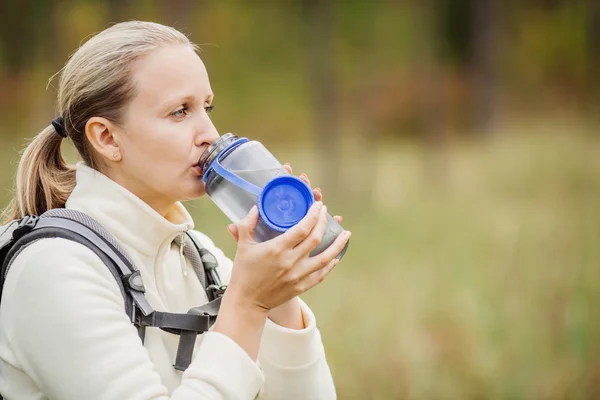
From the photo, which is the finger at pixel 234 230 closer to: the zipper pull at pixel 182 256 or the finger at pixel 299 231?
the finger at pixel 299 231

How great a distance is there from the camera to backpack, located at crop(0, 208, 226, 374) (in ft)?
4.80

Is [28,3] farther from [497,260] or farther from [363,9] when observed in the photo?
[497,260]

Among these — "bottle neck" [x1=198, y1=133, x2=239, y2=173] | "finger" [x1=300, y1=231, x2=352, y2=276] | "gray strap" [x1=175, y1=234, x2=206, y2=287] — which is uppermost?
"bottle neck" [x1=198, y1=133, x2=239, y2=173]

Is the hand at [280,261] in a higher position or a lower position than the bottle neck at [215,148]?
lower

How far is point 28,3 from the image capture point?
49.3 ft

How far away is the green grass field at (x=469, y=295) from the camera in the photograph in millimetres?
3703

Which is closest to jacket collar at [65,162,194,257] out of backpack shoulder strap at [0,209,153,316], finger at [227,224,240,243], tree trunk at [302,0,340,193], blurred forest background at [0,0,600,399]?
backpack shoulder strap at [0,209,153,316]

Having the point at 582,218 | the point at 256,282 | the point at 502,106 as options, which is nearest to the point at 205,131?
the point at 256,282

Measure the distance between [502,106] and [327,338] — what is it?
1574 centimetres

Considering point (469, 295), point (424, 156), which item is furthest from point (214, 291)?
point (424, 156)

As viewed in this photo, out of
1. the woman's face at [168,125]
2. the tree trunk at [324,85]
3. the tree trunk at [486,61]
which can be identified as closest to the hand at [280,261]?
the woman's face at [168,125]

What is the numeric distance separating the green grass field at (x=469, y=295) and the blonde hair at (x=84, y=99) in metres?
2.22

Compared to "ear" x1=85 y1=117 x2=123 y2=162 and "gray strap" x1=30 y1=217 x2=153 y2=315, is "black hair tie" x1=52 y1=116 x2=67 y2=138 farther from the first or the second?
"gray strap" x1=30 y1=217 x2=153 y2=315

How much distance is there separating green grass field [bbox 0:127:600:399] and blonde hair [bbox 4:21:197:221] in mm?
2219
